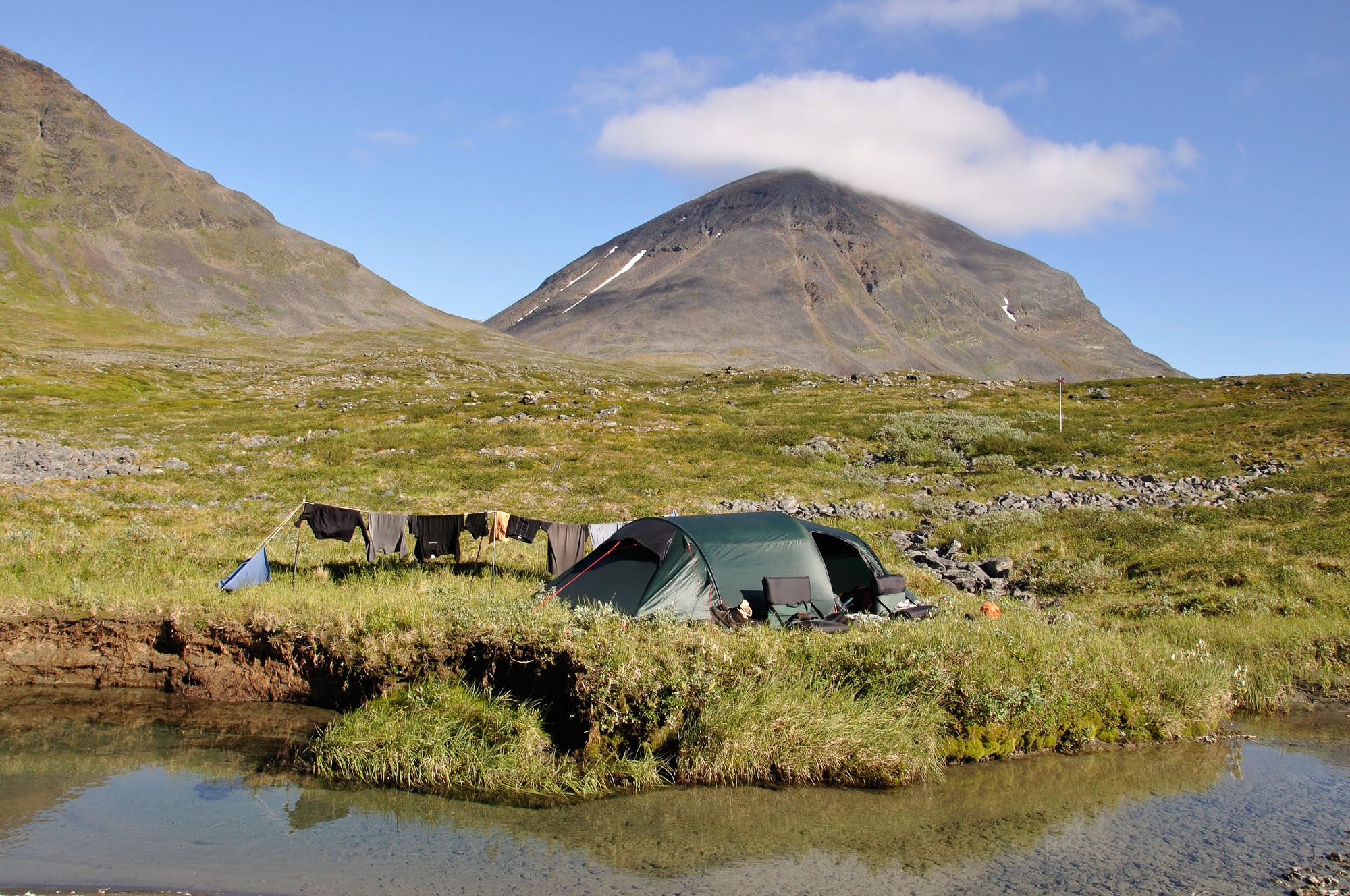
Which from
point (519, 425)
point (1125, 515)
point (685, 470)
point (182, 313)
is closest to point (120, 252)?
point (182, 313)

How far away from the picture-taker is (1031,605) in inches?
706

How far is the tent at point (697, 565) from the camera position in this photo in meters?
15.1

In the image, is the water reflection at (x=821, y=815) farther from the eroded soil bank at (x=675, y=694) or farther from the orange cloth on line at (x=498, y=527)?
the orange cloth on line at (x=498, y=527)

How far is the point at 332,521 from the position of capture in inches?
762

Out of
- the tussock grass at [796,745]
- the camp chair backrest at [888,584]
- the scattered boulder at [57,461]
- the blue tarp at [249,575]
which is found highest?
the scattered boulder at [57,461]

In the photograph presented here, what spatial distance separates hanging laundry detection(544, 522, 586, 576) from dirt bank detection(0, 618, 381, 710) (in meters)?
6.46

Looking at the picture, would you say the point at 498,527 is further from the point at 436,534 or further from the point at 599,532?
the point at 599,532

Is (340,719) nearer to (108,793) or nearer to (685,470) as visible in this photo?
(108,793)

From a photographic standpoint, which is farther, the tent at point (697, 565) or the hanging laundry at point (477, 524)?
the hanging laundry at point (477, 524)

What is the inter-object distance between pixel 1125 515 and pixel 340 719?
2250 centimetres

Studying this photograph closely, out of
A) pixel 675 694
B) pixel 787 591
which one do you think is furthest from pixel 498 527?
pixel 675 694

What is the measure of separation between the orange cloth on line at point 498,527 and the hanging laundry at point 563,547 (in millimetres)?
923

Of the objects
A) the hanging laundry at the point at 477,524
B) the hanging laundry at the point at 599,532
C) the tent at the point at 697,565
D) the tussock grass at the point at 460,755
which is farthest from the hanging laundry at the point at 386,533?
the tussock grass at the point at 460,755

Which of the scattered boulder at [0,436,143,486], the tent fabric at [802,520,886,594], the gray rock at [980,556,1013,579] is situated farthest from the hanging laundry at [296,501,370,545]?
the gray rock at [980,556,1013,579]
